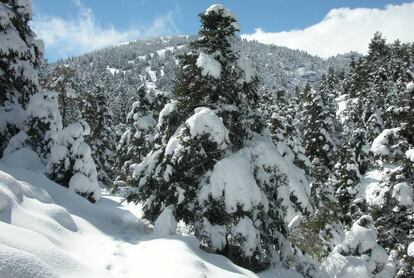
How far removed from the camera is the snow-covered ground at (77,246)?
619 cm

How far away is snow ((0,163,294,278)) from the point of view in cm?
618

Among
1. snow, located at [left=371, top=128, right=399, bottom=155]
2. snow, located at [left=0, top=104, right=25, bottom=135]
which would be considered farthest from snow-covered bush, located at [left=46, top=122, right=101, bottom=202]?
snow, located at [left=371, top=128, right=399, bottom=155]

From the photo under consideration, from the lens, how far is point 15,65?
15.0 metres

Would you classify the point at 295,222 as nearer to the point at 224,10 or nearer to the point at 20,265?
the point at 224,10

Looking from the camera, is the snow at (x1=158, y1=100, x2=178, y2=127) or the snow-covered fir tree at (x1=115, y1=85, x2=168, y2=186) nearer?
the snow at (x1=158, y1=100, x2=178, y2=127)

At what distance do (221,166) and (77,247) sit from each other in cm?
430

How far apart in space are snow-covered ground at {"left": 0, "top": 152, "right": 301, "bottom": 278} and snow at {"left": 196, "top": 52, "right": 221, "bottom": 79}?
479 centimetres

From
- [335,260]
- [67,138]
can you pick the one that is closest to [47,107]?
[67,138]

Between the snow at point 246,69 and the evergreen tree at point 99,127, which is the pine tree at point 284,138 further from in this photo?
the evergreen tree at point 99,127

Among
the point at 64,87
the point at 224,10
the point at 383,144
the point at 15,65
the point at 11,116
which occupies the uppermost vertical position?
the point at 64,87

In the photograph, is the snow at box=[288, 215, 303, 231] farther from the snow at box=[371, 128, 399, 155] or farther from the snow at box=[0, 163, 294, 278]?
the snow at box=[371, 128, 399, 155]

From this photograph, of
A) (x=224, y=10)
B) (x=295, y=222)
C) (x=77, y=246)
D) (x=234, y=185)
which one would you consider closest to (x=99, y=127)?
(x=224, y=10)

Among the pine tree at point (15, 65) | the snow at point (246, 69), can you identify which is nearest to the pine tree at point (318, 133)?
the snow at point (246, 69)

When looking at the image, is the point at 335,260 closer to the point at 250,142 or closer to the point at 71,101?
the point at 250,142
